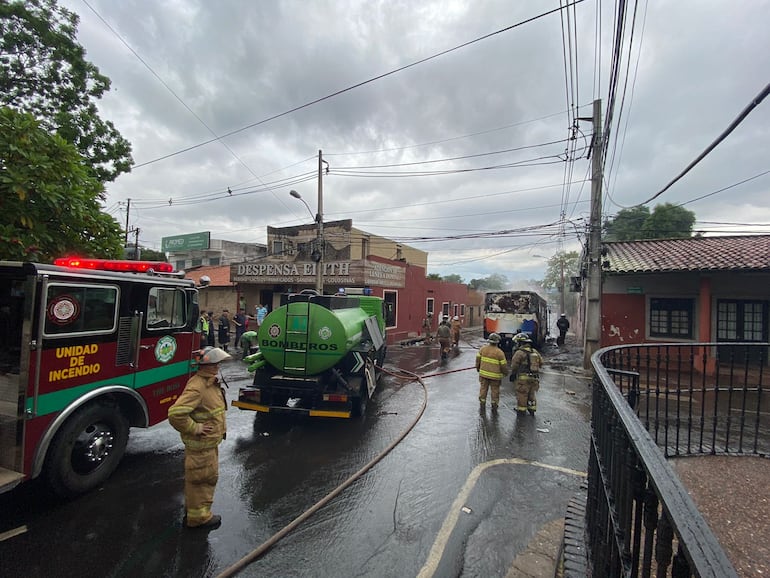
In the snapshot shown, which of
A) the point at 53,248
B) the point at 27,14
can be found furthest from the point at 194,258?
the point at 53,248

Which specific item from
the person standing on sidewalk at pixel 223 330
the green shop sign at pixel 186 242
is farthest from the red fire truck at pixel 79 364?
the green shop sign at pixel 186 242

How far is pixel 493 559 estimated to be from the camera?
10.4 ft

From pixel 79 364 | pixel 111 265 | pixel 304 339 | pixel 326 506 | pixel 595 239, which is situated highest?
pixel 595 239

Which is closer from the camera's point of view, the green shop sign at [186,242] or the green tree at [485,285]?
the green shop sign at [186,242]

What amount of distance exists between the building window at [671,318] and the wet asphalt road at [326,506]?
8.58 m

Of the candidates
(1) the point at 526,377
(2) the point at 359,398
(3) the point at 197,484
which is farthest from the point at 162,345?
(1) the point at 526,377

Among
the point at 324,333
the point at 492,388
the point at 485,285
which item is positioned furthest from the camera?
the point at 485,285

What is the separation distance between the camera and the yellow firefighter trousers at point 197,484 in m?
3.45

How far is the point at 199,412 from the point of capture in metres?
3.54

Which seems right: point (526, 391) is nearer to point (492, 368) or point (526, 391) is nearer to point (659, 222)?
point (492, 368)

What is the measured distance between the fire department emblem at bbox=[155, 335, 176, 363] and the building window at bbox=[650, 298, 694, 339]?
14.2 metres

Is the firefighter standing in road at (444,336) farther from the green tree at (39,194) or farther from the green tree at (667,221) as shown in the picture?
the green tree at (667,221)

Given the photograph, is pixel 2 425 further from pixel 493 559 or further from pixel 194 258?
pixel 194 258

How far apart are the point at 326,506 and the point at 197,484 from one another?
1.27 metres
